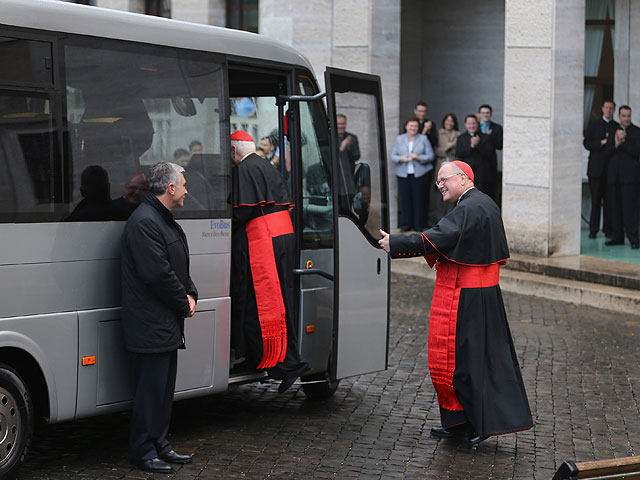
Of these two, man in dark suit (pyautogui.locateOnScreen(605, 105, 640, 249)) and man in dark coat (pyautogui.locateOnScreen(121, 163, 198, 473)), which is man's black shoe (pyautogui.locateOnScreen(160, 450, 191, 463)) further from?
man in dark suit (pyautogui.locateOnScreen(605, 105, 640, 249))

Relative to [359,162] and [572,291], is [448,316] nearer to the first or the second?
[359,162]

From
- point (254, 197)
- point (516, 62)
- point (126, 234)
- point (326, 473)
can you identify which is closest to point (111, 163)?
point (126, 234)

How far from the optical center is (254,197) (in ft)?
26.0

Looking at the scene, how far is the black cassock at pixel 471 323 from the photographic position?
25.2 feet

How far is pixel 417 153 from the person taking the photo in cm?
1795

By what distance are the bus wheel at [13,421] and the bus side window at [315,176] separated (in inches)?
99.4

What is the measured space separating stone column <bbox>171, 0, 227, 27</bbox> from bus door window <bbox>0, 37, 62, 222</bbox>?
1559 centimetres

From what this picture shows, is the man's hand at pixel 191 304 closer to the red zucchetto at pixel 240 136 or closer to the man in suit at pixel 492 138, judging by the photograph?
the red zucchetto at pixel 240 136

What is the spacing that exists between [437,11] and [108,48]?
1520 centimetres

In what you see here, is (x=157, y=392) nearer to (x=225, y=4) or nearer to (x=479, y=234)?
(x=479, y=234)

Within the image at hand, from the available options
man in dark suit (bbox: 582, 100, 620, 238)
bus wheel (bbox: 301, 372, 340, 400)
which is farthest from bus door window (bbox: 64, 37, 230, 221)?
man in dark suit (bbox: 582, 100, 620, 238)

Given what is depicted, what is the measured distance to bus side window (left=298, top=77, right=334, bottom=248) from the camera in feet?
27.8

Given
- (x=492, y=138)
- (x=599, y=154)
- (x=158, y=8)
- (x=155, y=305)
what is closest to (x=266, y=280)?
(x=155, y=305)

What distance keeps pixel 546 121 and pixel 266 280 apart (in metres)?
8.73
